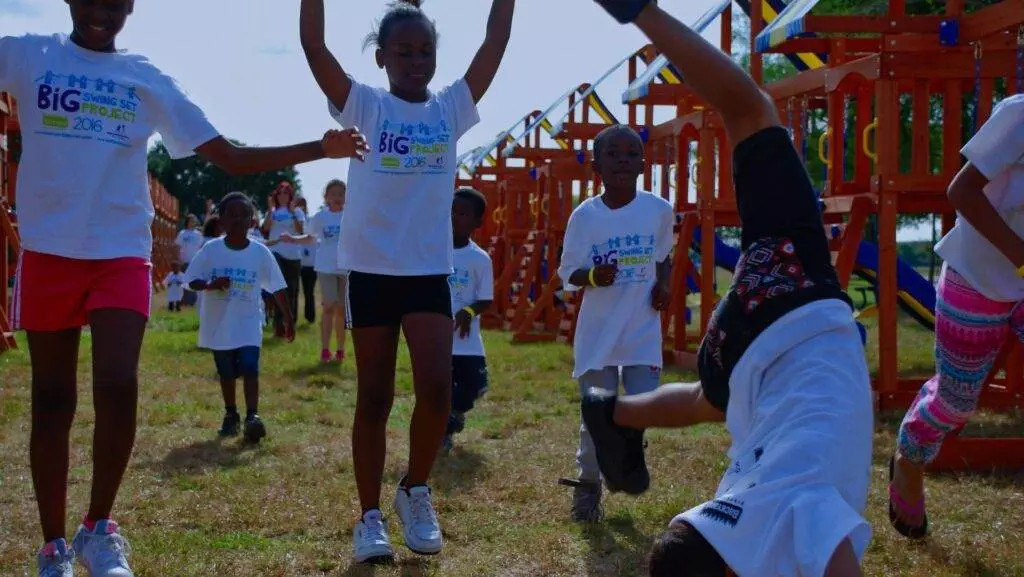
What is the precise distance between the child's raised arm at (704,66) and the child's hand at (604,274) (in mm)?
2272

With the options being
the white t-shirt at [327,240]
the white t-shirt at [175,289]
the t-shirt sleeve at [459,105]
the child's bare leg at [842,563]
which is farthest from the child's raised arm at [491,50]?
the white t-shirt at [175,289]

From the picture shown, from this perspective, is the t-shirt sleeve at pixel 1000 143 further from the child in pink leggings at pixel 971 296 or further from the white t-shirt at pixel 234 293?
the white t-shirt at pixel 234 293

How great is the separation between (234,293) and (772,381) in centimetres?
565

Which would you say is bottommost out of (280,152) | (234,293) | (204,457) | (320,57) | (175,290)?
(204,457)

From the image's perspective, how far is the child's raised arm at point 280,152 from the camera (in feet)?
12.0

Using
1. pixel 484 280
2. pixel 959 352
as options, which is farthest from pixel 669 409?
pixel 484 280

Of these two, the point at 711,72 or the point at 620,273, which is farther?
the point at 620,273

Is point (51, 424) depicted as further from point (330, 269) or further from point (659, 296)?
point (330, 269)

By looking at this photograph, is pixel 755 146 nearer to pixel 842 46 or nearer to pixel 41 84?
pixel 41 84

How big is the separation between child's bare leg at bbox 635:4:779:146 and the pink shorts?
1798 mm

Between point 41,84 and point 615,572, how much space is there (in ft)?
7.95

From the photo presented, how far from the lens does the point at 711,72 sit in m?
2.78

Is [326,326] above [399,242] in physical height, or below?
below

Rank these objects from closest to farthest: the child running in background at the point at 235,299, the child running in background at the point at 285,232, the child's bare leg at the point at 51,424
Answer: the child's bare leg at the point at 51,424 < the child running in background at the point at 235,299 < the child running in background at the point at 285,232
